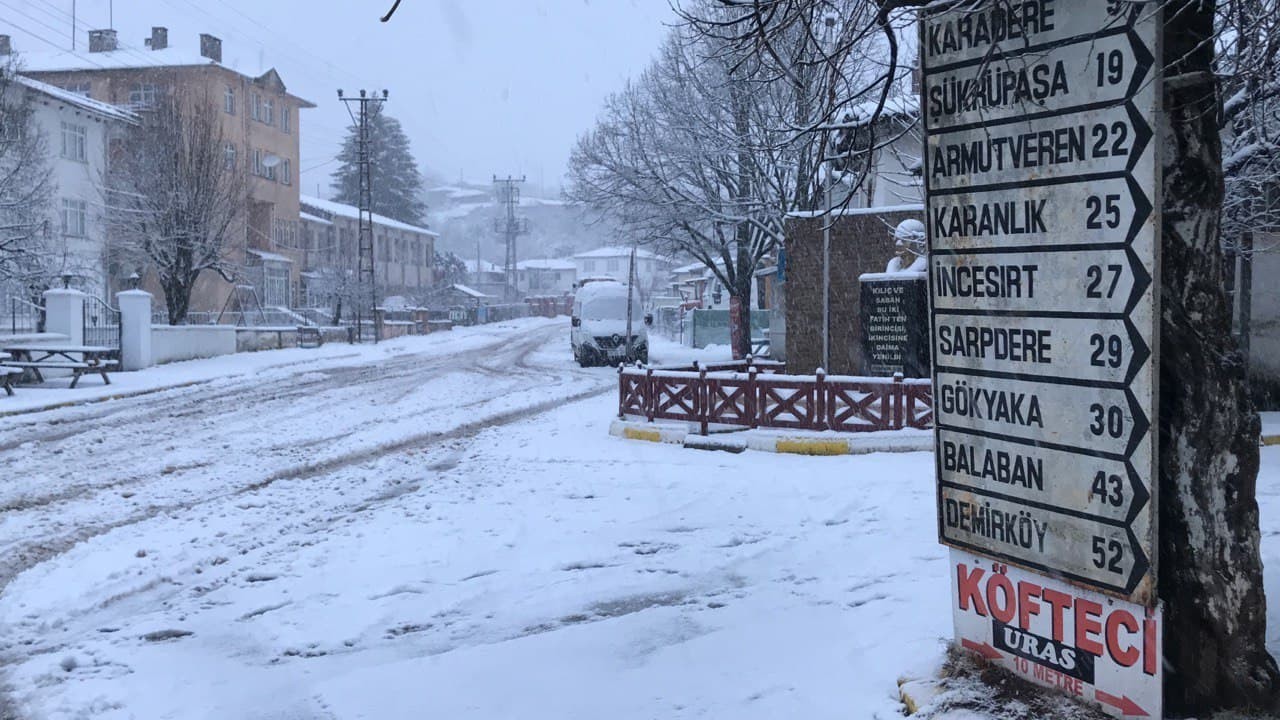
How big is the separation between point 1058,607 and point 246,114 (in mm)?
57934

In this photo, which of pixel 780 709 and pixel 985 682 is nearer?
pixel 985 682

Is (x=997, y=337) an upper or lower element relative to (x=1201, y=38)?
lower

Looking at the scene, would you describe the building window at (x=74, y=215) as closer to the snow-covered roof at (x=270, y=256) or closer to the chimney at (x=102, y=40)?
the snow-covered roof at (x=270, y=256)

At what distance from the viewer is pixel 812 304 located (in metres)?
21.1

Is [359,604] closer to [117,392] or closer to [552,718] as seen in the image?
[552,718]

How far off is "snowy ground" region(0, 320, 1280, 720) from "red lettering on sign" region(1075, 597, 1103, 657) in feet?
3.04

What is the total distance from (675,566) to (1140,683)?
4.20m

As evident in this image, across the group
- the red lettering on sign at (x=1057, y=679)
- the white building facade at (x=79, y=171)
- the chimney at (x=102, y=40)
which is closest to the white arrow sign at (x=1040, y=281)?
the red lettering on sign at (x=1057, y=679)

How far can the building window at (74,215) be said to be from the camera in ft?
133

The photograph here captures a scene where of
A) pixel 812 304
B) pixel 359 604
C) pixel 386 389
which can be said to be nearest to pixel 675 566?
pixel 359 604

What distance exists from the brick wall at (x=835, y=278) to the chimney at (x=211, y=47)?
45.4 meters

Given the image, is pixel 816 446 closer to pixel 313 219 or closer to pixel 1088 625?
pixel 1088 625

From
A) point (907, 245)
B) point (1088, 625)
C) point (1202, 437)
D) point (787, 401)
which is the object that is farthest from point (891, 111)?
point (1088, 625)

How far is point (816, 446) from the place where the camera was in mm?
13281
